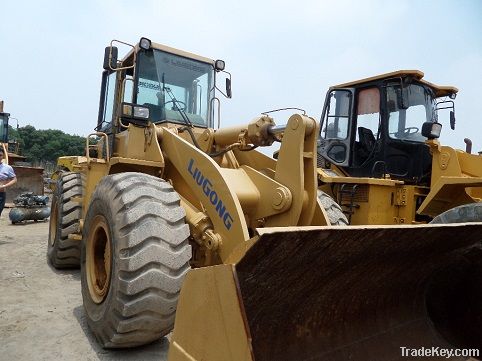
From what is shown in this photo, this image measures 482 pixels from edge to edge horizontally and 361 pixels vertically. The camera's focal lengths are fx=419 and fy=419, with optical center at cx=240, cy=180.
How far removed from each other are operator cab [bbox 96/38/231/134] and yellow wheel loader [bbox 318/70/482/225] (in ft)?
7.10

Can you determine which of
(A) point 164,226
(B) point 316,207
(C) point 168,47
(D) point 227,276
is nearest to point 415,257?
→ (B) point 316,207

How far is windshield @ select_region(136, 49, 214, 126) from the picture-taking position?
4.81m

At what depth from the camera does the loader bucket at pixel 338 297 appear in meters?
1.60

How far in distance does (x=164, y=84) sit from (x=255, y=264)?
368 centimetres

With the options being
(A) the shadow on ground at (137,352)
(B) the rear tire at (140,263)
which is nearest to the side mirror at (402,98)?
(B) the rear tire at (140,263)

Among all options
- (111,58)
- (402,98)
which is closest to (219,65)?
(111,58)

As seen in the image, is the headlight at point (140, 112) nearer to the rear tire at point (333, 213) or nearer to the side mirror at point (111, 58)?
the side mirror at point (111, 58)

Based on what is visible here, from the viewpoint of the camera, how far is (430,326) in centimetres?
271

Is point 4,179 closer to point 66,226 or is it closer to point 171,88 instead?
point 66,226

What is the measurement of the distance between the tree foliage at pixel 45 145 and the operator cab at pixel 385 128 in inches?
1692

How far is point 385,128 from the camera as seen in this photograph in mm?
6660

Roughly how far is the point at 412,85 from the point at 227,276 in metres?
6.15

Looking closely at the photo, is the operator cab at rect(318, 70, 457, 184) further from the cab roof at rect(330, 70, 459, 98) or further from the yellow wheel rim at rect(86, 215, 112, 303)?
the yellow wheel rim at rect(86, 215, 112, 303)

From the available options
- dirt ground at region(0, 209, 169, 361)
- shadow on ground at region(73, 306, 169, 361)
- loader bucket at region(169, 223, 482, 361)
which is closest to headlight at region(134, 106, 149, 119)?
dirt ground at region(0, 209, 169, 361)
